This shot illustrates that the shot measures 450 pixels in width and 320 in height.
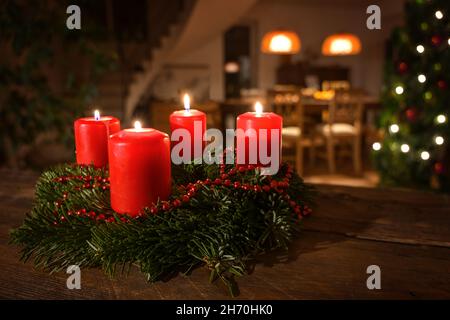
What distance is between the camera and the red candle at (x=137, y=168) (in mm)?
661

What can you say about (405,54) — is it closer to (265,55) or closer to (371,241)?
(371,241)

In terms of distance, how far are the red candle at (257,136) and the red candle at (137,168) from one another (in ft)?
0.48

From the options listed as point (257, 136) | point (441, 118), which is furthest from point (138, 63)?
point (257, 136)

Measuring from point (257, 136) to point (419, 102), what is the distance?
7.91 feet

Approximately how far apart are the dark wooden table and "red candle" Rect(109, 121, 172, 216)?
12 cm

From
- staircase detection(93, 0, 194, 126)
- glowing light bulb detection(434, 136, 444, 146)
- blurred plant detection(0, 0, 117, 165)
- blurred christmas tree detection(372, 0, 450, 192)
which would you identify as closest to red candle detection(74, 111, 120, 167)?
blurred plant detection(0, 0, 117, 165)

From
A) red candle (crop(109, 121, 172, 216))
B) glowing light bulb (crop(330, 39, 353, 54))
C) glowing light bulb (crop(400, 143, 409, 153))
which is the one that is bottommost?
glowing light bulb (crop(400, 143, 409, 153))

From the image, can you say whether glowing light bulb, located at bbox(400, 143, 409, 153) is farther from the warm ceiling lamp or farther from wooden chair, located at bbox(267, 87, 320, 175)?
the warm ceiling lamp

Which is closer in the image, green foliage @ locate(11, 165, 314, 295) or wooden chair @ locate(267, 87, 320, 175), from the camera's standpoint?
green foliage @ locate(11, 165, 314, 295)

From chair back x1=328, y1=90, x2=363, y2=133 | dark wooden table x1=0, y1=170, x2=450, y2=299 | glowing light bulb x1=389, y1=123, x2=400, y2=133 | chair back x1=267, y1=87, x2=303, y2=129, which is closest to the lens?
dark wooden table x1=0, y1=170, x2=450, y2=299

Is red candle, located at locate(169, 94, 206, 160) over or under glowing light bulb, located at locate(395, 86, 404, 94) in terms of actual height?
under

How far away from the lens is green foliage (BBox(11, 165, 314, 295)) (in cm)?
62

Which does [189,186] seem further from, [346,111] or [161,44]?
[161,44]

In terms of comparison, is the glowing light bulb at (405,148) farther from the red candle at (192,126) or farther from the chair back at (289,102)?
the red candle at (192,126)
